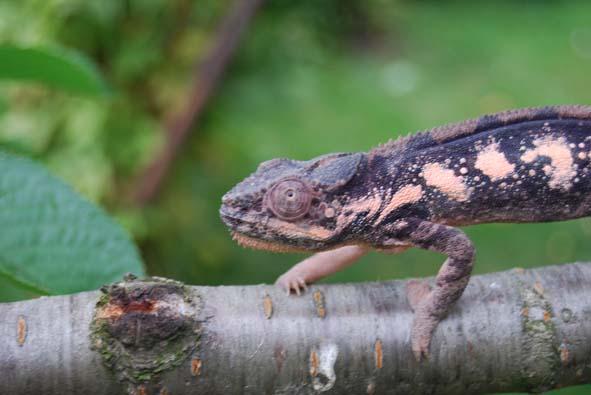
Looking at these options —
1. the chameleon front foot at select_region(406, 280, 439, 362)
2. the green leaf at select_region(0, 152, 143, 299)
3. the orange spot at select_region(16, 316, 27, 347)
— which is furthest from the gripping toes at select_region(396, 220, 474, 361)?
the orange spot at select_region(16, 316, 27, 347)

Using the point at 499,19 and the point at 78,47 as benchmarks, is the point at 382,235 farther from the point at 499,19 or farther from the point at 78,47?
the point at 499,19

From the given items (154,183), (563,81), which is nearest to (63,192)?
(154,183)

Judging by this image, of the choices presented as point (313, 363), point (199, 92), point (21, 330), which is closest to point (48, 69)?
point (21, 330)

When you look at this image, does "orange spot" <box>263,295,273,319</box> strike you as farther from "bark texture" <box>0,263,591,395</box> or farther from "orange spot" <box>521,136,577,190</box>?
"orange spot" <box>521,136,577,190</box>

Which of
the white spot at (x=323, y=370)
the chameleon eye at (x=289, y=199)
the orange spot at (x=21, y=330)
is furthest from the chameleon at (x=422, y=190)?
the orange spot at (x=21, y=330)

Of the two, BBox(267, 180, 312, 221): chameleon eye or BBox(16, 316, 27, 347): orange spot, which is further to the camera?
BBox(267, 180, 312, 221): chameleon eye

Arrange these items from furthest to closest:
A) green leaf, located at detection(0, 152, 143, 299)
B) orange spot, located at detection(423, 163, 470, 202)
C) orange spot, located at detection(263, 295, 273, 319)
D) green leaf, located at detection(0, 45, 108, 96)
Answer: orange spot, located at detection(423, 163, 470, 202) → orange spot, located at detection(263, 295, 273, 319) → green leaf, located at detection(0, 45, 108, 96) → green leaf, located at detection(0, 152, 143, 299)

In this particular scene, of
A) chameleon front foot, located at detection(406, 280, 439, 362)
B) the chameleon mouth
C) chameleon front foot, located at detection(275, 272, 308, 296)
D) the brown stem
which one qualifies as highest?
the brown stem

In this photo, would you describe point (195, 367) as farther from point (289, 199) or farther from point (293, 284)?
point (289, 199)
